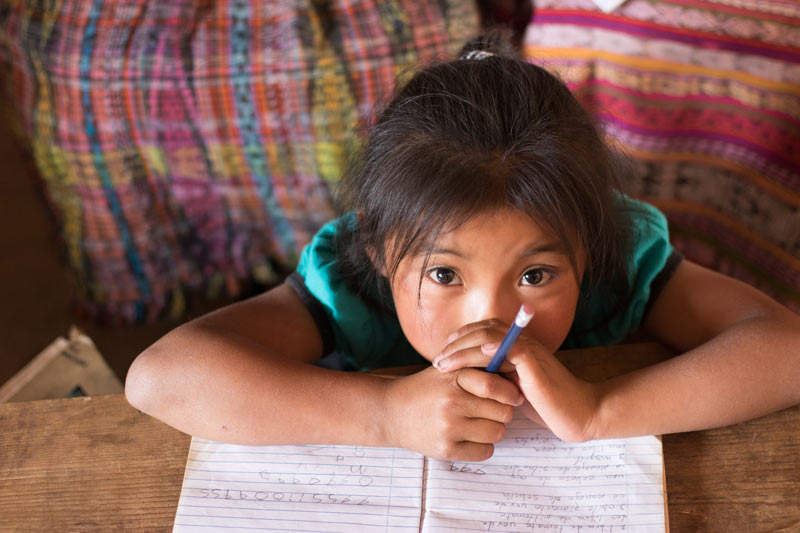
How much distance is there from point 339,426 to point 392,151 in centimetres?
27

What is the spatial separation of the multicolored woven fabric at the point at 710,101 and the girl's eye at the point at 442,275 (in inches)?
25.2

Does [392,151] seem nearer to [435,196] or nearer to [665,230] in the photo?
[435,196]

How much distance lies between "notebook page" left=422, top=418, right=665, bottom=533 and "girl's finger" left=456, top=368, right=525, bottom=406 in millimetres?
42

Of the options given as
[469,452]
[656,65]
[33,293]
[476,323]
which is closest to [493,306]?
[476,323]

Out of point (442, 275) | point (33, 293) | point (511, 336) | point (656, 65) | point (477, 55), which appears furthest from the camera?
point (33, 293)

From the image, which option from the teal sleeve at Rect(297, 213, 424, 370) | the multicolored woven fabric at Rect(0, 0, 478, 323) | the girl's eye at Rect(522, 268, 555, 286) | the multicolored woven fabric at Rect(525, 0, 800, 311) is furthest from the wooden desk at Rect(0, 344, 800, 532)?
the multicolored woven fabric at Rect(0, 0, 478, 323)

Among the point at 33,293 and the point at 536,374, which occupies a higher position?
the point at 536,374

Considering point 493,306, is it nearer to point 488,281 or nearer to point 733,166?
point 488,281

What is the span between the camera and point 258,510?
60 cm

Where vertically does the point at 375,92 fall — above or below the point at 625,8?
below

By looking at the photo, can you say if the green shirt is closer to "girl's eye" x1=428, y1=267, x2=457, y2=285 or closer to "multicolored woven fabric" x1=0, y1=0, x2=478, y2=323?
"girl's eye" x1=428, y1=267, x2=457, y2=285

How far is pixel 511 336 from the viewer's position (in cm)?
58

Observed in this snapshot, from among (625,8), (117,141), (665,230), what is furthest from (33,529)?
(625,8)

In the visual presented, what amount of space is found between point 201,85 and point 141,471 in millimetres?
898
